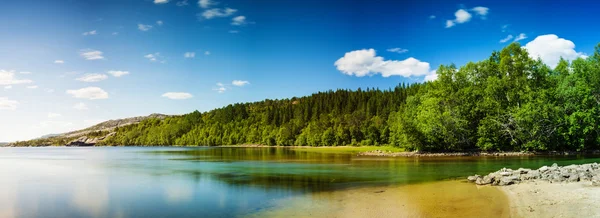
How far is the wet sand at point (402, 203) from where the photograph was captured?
52.6 feet

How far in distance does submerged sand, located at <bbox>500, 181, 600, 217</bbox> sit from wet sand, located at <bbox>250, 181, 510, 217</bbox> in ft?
2.05

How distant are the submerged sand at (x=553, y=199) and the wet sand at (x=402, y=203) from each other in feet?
2.05

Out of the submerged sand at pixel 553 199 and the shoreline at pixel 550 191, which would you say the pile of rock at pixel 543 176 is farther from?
the submerged sand at pixel 553 199

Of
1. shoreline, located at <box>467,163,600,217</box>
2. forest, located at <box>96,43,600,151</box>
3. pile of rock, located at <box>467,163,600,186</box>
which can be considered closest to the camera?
shoreline, located at <box>467,163,600,217</box>

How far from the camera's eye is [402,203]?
18.4 meters

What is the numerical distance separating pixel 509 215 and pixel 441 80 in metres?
55.6

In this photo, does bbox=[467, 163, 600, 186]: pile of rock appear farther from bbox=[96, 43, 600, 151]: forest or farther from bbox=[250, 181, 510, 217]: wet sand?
bbox=[96, 43, 600, 151]: forest

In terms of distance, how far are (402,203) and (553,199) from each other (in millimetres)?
6701

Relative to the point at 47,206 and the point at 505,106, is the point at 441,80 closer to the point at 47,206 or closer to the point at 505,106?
the point at 505,106

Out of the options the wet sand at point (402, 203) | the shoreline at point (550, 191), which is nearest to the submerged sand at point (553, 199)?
the shoreline at point (550, 191)

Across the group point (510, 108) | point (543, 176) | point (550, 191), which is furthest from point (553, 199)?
point (510, 108)

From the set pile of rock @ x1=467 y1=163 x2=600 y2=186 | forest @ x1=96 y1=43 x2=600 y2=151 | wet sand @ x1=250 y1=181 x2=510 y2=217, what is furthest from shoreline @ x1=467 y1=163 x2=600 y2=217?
forest @ x1=96 y1=43 x2=600 y2=151

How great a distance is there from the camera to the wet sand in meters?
16.0

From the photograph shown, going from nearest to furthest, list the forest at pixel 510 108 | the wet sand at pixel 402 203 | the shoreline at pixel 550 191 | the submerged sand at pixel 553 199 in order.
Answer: the submerged sand at pixel 553 199 < the shoreline at pixel 550 191 < the wet sand at pixel 402 203 < the forest at pixel 510 108
